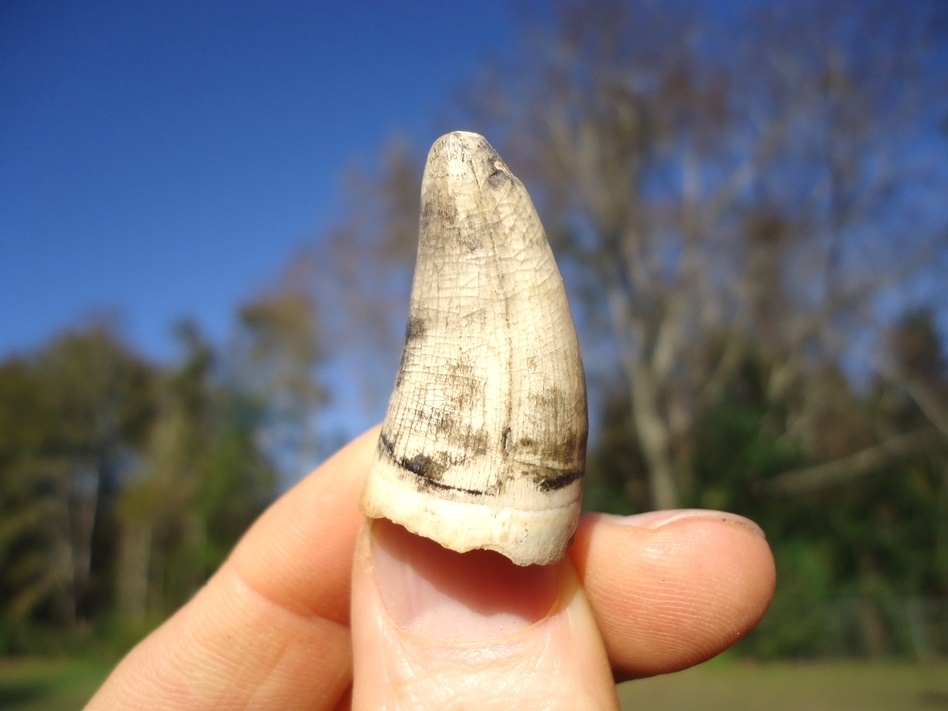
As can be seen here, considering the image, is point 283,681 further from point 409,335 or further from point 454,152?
point 454,152

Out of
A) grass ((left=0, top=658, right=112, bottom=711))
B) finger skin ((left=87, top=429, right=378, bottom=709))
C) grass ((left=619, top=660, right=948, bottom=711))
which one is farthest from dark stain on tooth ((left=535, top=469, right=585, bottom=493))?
grass ((left=0, top=658, right=112, bottom=711))

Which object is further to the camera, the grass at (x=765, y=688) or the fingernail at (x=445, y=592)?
the grass at (x=765, y=688)

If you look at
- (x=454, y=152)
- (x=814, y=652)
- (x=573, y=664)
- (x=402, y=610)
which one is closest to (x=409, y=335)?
(x=454, y=152)

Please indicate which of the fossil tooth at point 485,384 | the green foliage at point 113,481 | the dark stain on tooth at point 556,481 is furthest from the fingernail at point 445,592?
the green foliage at point 113,481

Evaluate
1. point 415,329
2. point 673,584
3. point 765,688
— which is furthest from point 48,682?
point 415,329

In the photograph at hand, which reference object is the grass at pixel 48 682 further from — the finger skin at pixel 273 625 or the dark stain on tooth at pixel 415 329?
the dark stain on tooth at pixel 415 329

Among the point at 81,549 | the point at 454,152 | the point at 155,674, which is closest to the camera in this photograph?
the point at 454,152
